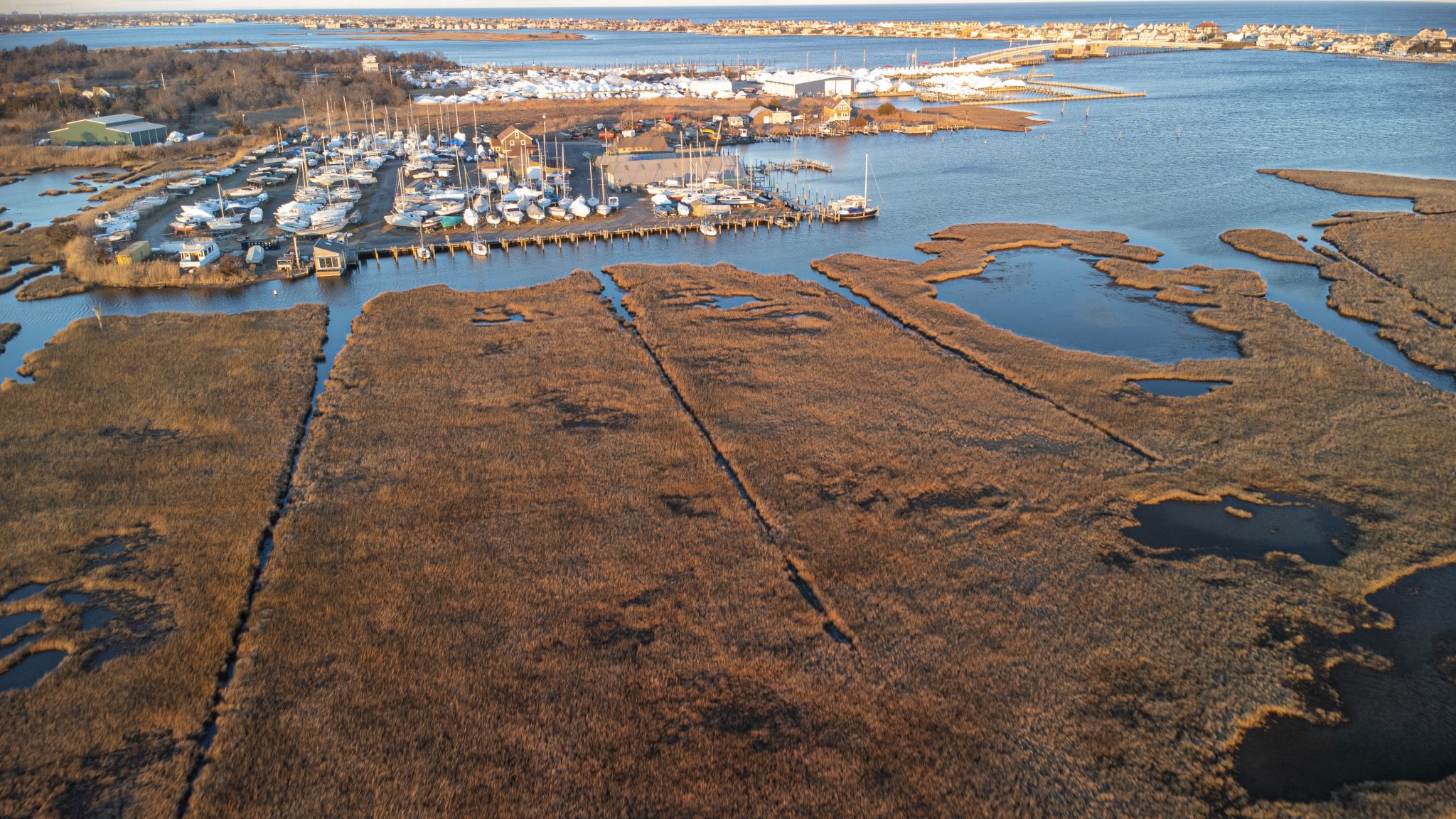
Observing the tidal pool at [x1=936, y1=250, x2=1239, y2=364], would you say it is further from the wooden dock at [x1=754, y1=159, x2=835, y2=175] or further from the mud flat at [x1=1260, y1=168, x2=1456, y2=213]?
the wooden dock at [x1=754, y1=159, x2=835, y2=175]

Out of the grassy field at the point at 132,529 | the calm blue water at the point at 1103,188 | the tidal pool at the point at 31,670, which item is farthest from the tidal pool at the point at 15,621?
the calm blue water at the point at 1103,188

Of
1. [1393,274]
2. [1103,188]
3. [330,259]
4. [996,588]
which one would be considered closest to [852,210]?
[1103,188]

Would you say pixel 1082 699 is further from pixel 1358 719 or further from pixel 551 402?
pixel 551 402

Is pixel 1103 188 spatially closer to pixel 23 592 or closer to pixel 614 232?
pixel 614 232

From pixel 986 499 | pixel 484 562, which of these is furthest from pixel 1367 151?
pixel 484 562

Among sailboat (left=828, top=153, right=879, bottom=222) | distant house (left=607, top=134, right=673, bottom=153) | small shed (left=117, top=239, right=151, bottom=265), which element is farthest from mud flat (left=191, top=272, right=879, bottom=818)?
distant house (left=607, top=134, right=673, bottom=153)

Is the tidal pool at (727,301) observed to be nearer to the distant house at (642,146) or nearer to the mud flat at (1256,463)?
the mud flat at (1256,463)
